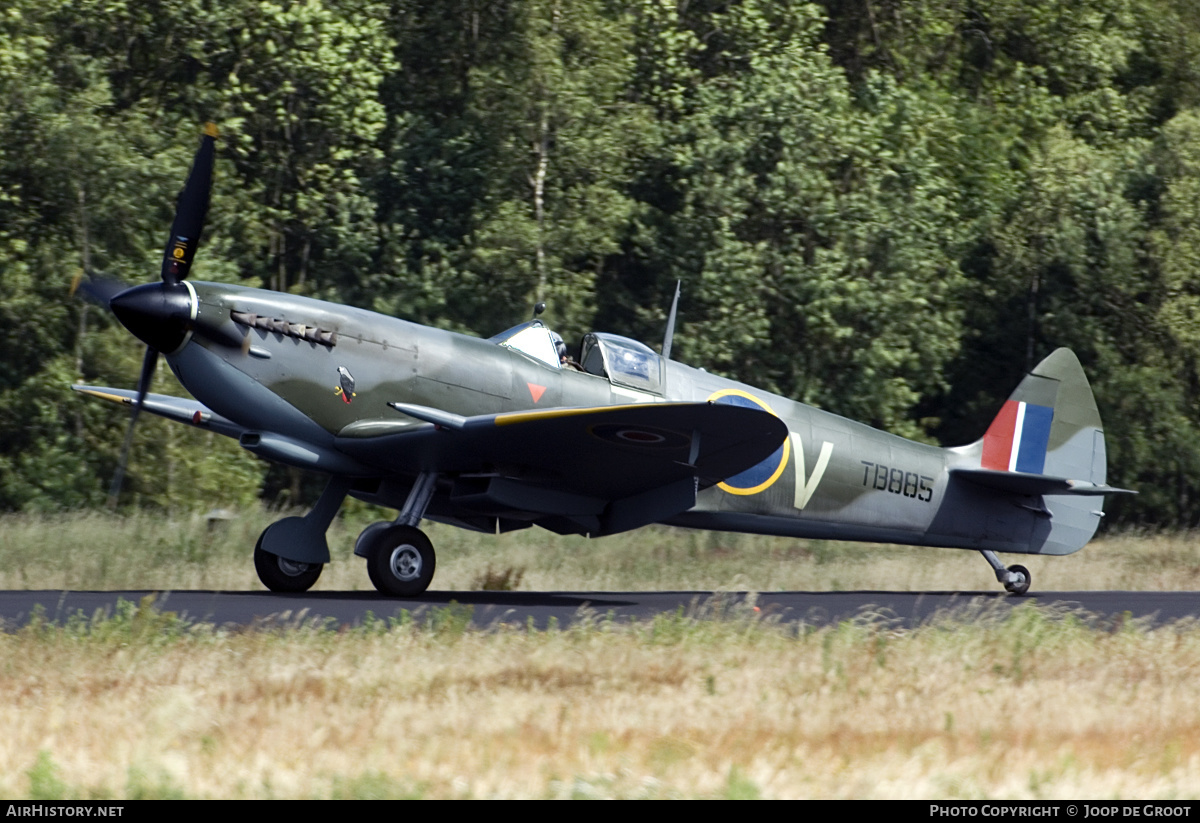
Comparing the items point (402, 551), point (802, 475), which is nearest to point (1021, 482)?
point (802, 475)

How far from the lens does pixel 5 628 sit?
861 centimetres

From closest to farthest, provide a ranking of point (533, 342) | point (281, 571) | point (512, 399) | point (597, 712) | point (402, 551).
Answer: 1. point (597, 712)
2. point (402, 551)
3. point (512, 399)
4. point (281, 571)
5. point (533, 342)

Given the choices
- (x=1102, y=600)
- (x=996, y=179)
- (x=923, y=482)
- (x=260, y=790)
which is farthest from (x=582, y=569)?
(x=996, y=179)

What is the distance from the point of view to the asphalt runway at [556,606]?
31.1ft

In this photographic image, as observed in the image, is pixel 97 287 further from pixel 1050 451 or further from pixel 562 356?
pixel 1050 451

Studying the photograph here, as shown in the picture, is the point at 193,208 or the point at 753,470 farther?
the point at 753,470

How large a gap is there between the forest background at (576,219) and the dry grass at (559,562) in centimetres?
321

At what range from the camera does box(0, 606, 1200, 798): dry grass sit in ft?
16.8

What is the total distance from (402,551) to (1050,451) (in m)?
7.00

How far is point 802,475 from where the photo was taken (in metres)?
12.6


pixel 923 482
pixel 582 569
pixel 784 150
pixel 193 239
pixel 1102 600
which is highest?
pixel 784 150

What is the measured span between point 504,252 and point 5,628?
1439 cm

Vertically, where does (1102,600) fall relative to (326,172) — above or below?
below

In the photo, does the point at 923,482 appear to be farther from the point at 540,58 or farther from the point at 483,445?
the point at 540,58
